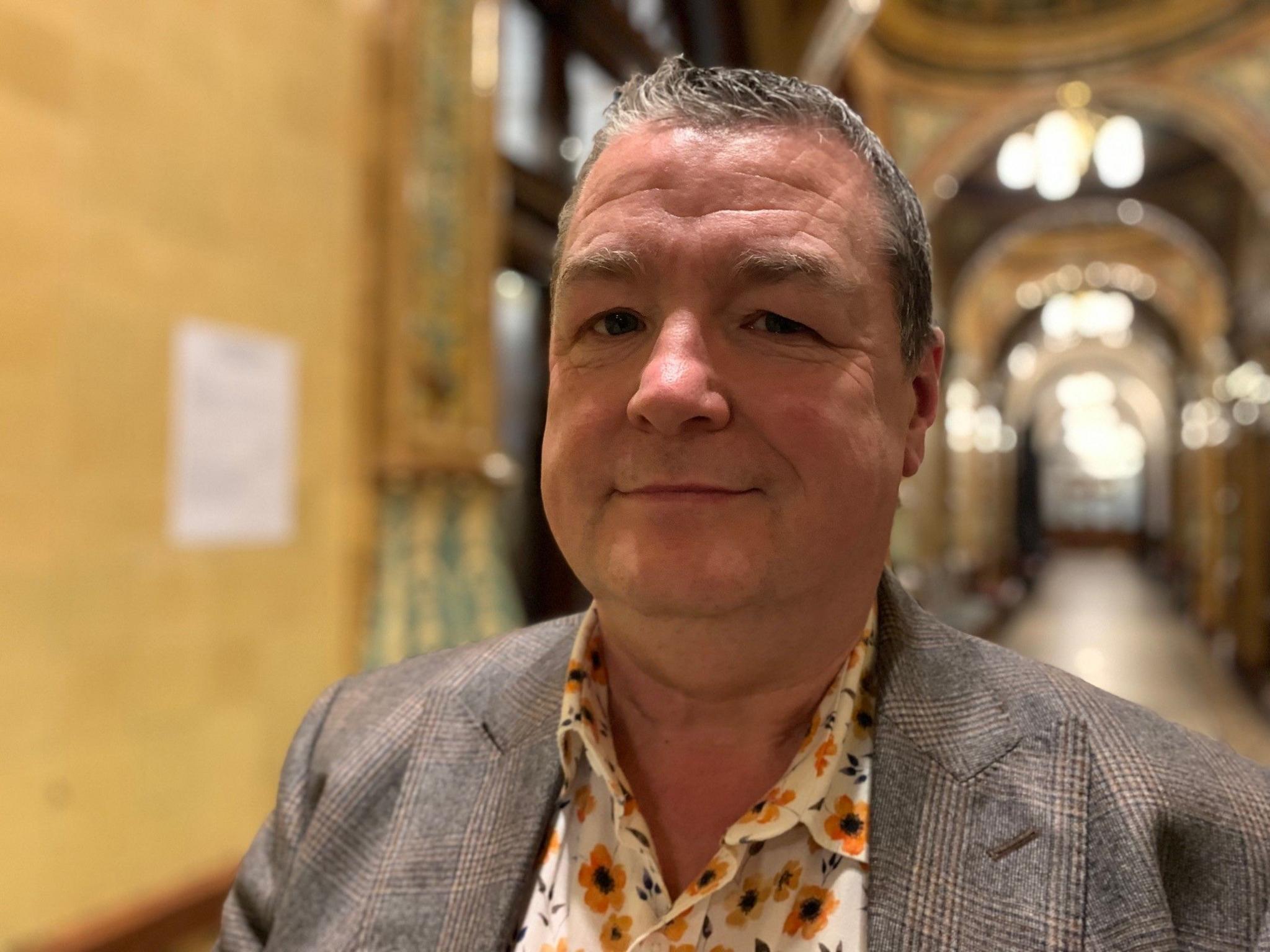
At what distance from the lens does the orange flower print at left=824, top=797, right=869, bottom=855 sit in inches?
36.8

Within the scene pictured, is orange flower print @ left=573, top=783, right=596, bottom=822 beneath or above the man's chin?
beneath

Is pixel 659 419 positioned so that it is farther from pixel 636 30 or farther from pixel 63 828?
pixel 636 30

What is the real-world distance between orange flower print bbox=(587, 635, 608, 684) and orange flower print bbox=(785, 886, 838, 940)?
338 millimetres

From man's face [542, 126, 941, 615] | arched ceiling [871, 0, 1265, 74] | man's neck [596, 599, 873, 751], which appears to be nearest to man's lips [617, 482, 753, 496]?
man's face [542, 126, 941, 615]

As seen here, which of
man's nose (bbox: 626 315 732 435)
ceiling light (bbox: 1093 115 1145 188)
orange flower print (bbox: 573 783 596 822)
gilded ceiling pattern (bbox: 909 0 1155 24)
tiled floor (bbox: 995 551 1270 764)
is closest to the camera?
man's nose (bbox: 626 315 732 435)

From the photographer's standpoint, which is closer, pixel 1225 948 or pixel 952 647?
pixel 1225 948

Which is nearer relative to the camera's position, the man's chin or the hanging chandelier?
the man's chin

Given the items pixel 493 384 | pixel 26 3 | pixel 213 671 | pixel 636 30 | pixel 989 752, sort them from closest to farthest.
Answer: pixel 989 752 < pixel 26 3 < pixel 213 671 < pixel 493 384 < pixel 636 30

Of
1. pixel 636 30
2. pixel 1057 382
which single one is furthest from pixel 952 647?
pixel 1057 382

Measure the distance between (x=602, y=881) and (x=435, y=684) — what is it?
0.37 m

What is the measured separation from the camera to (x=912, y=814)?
0.94 meters

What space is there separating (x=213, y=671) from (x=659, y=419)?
5.75 feet

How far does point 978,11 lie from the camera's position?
8.25 m

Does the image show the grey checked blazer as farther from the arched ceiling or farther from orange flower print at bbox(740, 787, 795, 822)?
the arched ceiling
